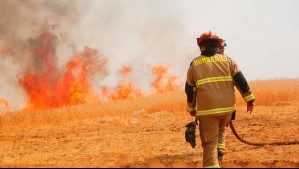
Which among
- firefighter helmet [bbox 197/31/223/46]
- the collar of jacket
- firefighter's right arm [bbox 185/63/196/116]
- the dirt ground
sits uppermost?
firefighter helmet [bbox 197/31/223/46]

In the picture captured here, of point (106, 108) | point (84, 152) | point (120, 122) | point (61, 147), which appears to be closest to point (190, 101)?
point (84, 152)

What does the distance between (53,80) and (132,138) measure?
20321 mm

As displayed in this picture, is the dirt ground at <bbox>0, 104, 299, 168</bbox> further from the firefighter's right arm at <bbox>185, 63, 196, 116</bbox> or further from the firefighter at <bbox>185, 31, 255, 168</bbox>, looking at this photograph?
the firefighter's right arm at <bbox>185, 63, 196, 116</bbox>

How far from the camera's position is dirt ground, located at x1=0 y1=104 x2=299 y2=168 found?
7.28 m

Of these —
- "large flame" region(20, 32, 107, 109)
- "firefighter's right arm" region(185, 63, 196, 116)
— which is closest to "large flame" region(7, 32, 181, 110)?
"large flame" region(20, 32, 107, 109)

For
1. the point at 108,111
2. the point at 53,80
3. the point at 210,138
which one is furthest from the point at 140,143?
the point at 53,80

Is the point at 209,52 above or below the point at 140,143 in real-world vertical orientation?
above

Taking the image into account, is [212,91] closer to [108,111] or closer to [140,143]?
[140,143]

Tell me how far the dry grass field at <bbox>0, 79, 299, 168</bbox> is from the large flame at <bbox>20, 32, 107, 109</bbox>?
10.8 m

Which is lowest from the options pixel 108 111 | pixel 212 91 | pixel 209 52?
pixel 212 91

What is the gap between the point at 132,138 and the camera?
1022cm

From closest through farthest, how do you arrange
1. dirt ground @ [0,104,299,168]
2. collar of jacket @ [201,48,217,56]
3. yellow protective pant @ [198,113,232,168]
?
yellow protective pant @ [198,113,232,168] → collar of jacket @ [201,48,217,56] → dirt ground @ [0,104,299,168]

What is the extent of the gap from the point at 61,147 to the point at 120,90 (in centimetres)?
1907

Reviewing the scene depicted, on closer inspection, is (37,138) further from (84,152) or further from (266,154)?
(266,154)
